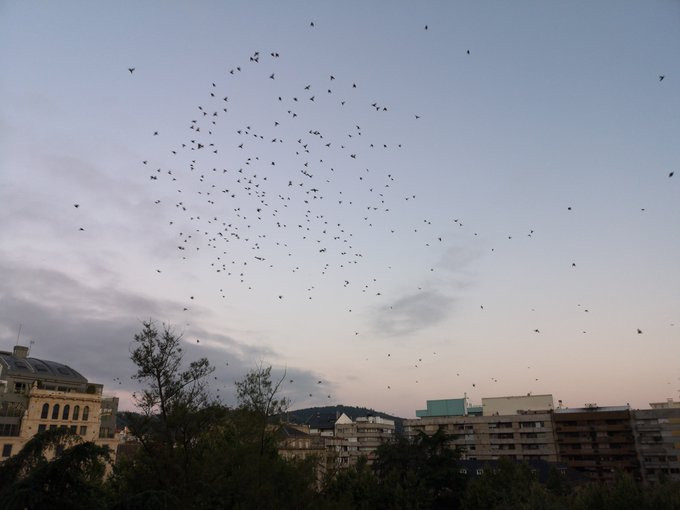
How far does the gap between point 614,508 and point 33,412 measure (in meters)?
70.0

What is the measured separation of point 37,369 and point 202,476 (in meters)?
→ 66.1

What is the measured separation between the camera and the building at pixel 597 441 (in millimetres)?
104875

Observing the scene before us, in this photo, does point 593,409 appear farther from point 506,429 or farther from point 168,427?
point 168,427

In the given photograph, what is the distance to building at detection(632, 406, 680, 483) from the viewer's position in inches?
4040

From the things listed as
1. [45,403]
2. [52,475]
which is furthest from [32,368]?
[52,475]

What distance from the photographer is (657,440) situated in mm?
104438

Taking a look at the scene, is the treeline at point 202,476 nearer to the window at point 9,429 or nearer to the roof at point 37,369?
the window at point 9,429

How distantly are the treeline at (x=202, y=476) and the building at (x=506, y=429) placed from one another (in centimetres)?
6365

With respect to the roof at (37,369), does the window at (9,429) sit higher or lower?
lower

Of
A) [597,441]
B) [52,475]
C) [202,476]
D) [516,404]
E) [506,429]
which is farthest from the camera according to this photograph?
[516,404]

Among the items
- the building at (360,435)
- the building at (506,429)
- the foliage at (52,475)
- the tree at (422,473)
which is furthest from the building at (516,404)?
the foliage at (52,475)

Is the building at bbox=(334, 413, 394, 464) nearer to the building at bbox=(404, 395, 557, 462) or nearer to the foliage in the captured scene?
the building at bbox=(404, 395, 557, 462)

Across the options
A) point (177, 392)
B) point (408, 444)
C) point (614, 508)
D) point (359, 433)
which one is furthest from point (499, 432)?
point (177, 392)

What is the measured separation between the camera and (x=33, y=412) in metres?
65.7
